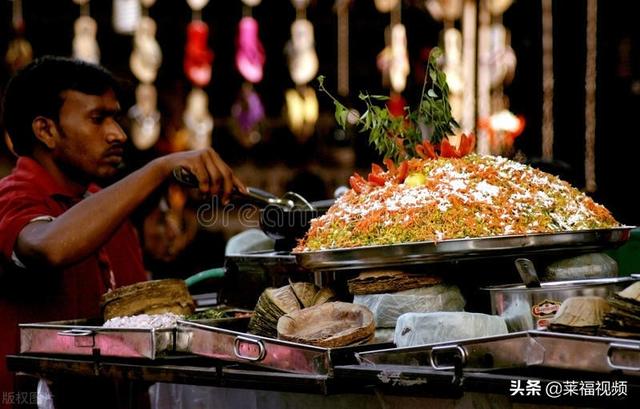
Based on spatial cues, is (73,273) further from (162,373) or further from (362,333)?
(362,333)

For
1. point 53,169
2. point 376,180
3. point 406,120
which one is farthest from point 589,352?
point 53,169

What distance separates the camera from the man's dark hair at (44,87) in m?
3.69

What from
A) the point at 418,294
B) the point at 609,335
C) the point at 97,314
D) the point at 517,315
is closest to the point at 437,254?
the point at 418,294

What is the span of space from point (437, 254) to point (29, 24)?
13.8 m

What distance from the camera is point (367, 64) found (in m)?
16.3

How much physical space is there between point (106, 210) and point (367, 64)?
1358cm

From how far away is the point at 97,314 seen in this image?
143 inches

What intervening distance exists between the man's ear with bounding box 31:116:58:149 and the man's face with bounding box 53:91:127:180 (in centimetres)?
3

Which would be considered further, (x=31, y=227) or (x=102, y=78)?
(x=102, y=78)

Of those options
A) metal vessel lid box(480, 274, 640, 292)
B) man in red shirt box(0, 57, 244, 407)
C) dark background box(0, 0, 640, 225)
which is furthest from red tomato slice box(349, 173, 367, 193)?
dark background box(0, 0, 640, 225)

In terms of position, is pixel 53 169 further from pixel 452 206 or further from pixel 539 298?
pixel 539 298

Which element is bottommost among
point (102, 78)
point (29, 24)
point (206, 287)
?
point (206, 287)

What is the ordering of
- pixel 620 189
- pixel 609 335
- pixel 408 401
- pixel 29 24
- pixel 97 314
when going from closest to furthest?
1. pixel 609 335
2. pixel 408 401
3. pixel 97 314
4. pixel 620 189
5. pixel 29 24

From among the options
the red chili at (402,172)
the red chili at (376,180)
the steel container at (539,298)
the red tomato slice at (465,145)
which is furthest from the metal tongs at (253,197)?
the steel container at (539,298)
